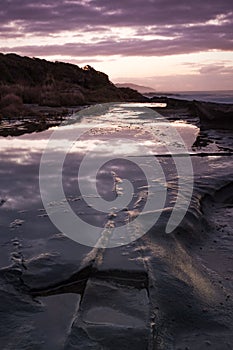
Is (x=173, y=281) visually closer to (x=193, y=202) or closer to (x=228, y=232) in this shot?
(x=228, y=232)

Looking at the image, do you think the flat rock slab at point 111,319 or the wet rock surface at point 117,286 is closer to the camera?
the flat rock slab at point 111,319

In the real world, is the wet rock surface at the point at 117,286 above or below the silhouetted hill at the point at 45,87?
below

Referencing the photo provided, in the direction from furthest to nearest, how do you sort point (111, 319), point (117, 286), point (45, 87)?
1. point (45, 87)
2. point (117, 286)
3. point (111, 319)

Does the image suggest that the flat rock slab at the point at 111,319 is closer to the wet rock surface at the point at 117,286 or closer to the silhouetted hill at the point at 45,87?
the wet rock surface at the point at 117,286

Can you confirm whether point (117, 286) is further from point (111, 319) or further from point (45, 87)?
point (45, 87)

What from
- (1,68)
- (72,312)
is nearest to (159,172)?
(72,312)

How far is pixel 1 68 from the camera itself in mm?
42438

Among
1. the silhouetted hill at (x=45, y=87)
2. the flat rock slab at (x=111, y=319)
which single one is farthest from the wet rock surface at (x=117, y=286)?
the silhouetted hill at (x=45, y=87)

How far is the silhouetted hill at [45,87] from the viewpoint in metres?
23.0

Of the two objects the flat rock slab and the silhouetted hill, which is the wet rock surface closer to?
the flat rock slab

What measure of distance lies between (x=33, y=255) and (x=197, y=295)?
1470 mm

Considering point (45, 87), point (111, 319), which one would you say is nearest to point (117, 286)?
point (111, 319)

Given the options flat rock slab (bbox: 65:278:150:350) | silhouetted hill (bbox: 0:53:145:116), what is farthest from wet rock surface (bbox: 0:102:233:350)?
silhouetted hill (bbox: 0:53:145:116)

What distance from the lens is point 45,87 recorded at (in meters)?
32.0
